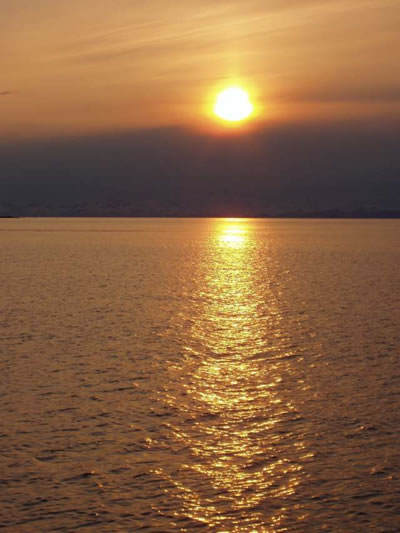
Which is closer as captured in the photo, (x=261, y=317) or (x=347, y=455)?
(x=347, y=455)

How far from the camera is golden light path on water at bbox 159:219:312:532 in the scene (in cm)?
1972

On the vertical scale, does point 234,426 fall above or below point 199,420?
below

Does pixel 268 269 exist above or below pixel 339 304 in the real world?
above

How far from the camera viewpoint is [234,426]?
26797mm

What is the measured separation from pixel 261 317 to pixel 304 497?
39.8m

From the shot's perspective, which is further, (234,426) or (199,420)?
(199,420)

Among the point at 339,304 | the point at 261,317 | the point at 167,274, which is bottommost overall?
→ the point at 261,317

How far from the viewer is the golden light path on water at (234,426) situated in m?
19.7

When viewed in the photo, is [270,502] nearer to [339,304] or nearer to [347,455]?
[347,455]

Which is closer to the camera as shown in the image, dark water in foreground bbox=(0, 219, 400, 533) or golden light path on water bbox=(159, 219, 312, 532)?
dark water in foreground bbox=(0, 219, 400, 533)

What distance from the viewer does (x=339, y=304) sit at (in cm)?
6781

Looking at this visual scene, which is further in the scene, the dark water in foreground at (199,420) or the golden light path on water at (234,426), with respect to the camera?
the golden light path on water at (234,426)

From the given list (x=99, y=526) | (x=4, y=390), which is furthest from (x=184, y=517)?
(x=4, y=390)

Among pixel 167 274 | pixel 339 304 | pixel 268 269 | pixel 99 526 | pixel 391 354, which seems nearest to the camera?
pixel 99 526
